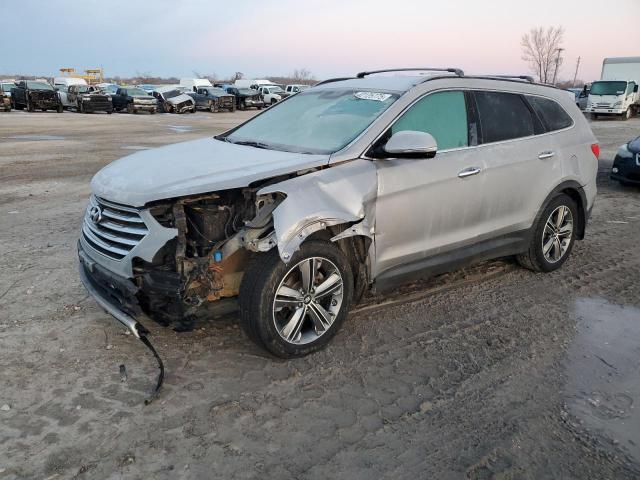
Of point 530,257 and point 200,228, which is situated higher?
point 200,228

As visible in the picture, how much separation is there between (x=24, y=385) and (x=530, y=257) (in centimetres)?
430

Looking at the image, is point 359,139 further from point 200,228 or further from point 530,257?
point 530,257

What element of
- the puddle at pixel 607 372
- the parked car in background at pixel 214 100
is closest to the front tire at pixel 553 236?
the puddle at pixel 607 372

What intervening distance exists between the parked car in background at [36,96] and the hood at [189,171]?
31.8 meters

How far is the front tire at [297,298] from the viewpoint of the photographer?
10.9 ft

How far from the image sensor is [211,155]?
388 cm

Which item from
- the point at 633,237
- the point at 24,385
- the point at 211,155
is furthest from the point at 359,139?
the point at 633,237

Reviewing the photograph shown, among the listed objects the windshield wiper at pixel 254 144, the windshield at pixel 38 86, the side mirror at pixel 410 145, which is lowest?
the windshield at pixel 38 86

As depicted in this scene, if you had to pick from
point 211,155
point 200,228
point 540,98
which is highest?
point 540,98

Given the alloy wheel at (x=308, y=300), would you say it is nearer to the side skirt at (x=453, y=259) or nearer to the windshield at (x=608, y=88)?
the side skirt at (x=453, y=259)

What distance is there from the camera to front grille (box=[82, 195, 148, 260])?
3.31 meters

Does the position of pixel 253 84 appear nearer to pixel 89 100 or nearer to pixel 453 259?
pixel 89 100

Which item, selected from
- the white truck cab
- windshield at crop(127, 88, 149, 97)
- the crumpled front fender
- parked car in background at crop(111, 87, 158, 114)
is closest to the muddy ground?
the crumpled front fender

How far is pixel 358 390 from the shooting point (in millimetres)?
3271
